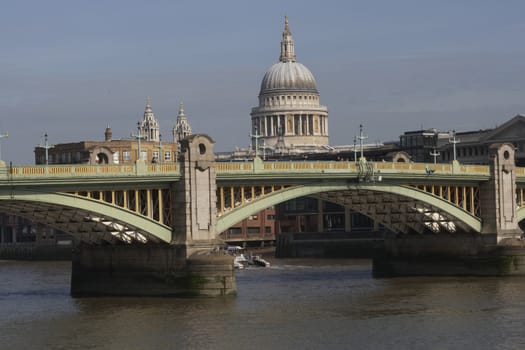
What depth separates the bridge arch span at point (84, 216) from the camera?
67.0 metres

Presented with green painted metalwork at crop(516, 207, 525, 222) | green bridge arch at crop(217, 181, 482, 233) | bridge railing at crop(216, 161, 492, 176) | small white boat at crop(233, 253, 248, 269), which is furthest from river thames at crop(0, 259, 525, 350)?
small white boat at crop(233, 253, 248, 269)

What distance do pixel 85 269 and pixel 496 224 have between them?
104 ft

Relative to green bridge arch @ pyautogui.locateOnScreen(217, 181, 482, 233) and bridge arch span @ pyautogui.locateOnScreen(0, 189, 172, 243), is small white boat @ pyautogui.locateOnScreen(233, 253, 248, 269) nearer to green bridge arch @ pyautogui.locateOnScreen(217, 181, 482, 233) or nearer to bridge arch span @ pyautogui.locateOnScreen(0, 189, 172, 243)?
green bridge arch @ pyautogui.locateOnScreen(217, 181, 482, 233)

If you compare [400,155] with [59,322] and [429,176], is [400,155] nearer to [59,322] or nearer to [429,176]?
[429,176]

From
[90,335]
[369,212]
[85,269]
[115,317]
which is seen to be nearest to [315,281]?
[369,212]

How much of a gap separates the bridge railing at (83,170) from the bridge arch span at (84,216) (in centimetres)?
103

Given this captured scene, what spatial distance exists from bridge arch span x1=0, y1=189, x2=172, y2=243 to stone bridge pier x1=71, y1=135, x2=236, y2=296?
0.95 metres

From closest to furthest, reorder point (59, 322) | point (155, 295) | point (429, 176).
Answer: point (59, 322) → point (155, 295) → point (429, 176)

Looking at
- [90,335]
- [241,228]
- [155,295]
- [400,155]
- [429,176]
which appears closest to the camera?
[90,335]

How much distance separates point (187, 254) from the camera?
7294 cm

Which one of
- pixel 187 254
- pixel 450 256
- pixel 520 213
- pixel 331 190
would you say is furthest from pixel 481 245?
pixel 187 254

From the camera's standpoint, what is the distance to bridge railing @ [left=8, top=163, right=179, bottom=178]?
6612 cm

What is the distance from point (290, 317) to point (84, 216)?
43.7ft

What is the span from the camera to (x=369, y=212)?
91500 mm
